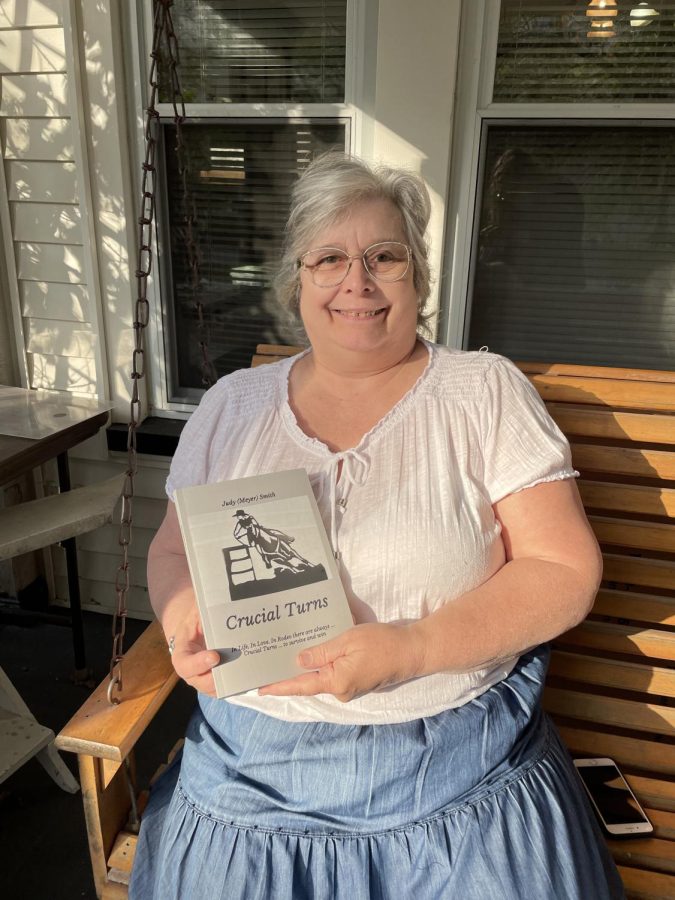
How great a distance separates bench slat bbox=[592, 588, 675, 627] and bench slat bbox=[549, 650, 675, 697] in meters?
0.11

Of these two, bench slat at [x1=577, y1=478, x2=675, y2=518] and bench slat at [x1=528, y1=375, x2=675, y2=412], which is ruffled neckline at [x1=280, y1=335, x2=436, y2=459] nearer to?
bench slat at [x1=528, y1=375, x2=675, y2=412]

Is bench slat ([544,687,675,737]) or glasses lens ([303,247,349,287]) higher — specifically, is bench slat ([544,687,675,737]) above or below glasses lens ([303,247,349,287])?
below

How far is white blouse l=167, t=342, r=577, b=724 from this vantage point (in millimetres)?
1114

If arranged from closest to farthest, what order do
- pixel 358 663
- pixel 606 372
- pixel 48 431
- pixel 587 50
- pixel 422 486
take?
1. pixel 358 663
2. pixel 422 486
3. pixel 606 372
4. pixel 587 50
5. pixel 48 431

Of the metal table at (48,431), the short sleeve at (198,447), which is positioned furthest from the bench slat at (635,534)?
the metal table at (48,431)

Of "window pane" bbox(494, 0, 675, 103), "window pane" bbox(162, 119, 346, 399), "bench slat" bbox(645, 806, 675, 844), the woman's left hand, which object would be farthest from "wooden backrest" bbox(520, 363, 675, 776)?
"window pane" bbox(162, 119, 346, 399)

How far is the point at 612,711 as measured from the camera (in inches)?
56.5

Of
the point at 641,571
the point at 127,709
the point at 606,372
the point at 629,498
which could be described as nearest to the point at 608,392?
the point at 606,372

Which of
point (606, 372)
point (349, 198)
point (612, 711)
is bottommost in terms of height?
point (612, 711)

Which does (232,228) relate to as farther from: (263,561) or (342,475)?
(263,561)

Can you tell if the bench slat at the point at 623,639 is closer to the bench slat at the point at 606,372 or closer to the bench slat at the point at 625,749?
the bench slat at the point at 625,749

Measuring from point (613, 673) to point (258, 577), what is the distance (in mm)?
903

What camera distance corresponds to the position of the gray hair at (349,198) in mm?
1284

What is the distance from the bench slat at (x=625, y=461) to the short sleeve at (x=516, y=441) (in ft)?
1.01
